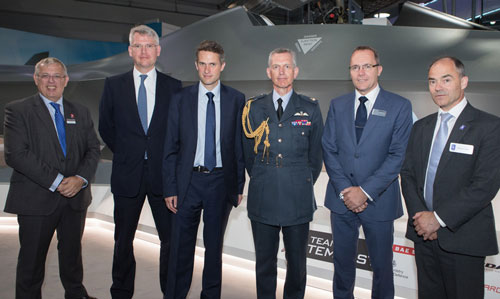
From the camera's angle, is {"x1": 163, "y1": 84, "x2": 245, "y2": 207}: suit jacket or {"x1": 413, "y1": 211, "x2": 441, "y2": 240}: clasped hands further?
{"x1": 163, "y1": 84, "x2": 245, "y2": 207}: suit jacket

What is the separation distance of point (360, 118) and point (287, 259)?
0.83 meters

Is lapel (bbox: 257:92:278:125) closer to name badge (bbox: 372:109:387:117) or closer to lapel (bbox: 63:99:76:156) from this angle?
name badge (bbox: 372:109:387:117)

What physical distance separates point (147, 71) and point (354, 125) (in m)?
1.22

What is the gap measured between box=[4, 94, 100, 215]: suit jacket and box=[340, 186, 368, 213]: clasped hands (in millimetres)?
1495

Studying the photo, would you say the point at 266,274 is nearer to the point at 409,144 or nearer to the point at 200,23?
the point at 409,144

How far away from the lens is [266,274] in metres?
1.86

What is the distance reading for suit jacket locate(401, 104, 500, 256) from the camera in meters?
1.39

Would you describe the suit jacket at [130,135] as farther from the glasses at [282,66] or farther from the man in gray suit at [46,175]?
the glasses at [282,66]

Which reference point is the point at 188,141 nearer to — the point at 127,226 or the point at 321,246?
the point at 127,226

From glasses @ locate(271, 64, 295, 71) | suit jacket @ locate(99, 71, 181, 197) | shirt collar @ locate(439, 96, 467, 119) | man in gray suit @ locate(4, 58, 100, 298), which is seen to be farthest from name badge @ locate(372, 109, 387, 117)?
man in gray suit @ locate(4, 58, 100, 298)

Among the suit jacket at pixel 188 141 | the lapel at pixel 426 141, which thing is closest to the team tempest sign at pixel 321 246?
the suit jacket at pixel 188 141

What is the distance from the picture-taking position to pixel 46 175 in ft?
6.19

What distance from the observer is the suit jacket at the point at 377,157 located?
5.74ft

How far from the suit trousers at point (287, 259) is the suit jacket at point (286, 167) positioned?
71 millimetres
